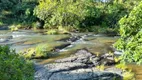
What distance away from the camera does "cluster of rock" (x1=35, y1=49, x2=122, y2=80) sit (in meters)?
22.8

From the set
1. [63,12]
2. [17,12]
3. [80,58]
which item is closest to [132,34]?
[80,58]

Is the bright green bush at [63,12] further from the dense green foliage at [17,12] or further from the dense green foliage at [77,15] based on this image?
the dense green foliage at [17,12]

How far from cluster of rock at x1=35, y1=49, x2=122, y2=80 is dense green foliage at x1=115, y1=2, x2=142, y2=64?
3.72 metres

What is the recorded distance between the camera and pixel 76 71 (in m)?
24.2

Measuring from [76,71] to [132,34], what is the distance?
6.41 metres

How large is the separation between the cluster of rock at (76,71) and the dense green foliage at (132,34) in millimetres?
3715

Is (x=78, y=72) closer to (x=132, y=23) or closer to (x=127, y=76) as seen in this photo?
(x=127, y=76)

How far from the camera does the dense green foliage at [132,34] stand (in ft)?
61.0

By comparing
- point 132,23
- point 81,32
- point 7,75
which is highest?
point 132,23

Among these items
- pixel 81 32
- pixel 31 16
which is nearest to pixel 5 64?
pixel 81 32

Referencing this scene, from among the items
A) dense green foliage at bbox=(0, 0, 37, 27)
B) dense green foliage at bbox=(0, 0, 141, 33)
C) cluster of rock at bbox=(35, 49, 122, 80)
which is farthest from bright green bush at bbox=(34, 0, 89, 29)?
cluster of rock at bbox=(35, 49, 122, 80)

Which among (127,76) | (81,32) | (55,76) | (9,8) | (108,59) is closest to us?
(55,76)

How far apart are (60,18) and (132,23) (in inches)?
1476

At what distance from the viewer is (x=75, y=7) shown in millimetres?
55375
